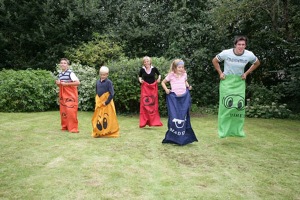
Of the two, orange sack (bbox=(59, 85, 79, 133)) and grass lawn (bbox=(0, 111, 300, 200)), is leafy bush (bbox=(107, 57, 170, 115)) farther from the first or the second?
orange sack (bbox=(59, 85, 79, 133))

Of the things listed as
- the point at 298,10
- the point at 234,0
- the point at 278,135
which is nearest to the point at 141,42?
the point at 234,0

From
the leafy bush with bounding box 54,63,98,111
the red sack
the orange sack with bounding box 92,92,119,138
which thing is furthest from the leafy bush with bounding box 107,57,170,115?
the orange sack with bounding box 92,92,119,138

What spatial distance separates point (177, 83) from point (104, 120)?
5.75ft

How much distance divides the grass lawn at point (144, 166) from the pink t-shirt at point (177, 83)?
3.57 ft

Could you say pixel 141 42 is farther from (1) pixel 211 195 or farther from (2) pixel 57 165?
(1) pixel 211 195

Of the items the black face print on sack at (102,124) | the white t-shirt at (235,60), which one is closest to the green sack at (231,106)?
the white t-shirt at (235,60)

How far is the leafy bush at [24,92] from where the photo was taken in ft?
37.8

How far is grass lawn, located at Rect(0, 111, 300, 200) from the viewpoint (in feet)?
13.5

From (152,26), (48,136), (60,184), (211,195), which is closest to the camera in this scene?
(211,195)

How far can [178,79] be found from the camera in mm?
7117

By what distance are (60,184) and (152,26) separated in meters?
12.3

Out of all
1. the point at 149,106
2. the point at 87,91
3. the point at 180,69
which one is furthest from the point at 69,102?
the point at 87,91

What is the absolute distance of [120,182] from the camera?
14.5ft

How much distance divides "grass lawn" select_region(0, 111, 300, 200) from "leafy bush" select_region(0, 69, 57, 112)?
340 centimetres
